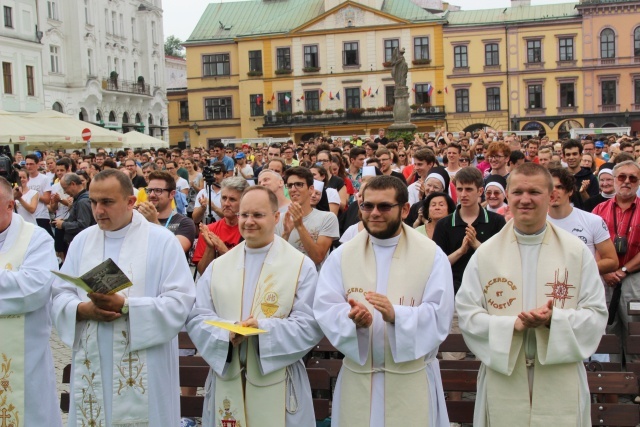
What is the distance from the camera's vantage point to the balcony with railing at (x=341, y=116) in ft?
189

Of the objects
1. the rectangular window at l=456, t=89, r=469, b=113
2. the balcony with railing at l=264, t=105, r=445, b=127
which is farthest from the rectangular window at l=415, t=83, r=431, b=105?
the rectangular window at l=456, t=89, r=469, b=113

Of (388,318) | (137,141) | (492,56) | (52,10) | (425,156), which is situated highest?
(52,10)

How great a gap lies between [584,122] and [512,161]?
4938cm

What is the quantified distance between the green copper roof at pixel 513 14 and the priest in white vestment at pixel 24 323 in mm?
56279

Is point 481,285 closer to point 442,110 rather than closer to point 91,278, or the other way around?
point 91,278

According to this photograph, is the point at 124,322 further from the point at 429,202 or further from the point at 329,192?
the point at 329,192

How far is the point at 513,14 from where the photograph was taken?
5931cm

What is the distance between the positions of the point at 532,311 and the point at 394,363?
85 cm

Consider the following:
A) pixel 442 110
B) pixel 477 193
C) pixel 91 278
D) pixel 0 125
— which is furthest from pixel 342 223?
pixel 442 110

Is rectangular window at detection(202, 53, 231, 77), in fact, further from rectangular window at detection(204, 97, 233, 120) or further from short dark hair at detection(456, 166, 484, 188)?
short dark hair at detection(456, 166, 484, 188)

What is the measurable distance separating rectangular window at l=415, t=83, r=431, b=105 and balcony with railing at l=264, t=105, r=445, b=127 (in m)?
1.49

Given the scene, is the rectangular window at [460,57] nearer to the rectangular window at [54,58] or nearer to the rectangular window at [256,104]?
the rectangular window at [256,104]

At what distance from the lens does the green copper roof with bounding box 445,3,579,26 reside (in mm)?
58188

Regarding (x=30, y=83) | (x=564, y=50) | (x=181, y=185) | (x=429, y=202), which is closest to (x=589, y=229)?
(x=429, y=202)
